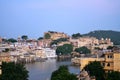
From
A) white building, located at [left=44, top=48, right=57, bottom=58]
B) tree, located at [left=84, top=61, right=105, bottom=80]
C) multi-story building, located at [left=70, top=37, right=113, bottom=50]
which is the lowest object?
tree, located at [left=84, top=61, right=105, bottom=80]

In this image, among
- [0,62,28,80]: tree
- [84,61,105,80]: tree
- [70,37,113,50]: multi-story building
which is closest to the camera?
[84,61,105,80]: tree

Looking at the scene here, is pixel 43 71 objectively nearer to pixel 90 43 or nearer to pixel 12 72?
pixel 12 72

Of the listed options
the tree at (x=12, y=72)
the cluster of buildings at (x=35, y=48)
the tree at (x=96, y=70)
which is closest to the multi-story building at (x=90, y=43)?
the cluster of buildings at (x=35, y=48)

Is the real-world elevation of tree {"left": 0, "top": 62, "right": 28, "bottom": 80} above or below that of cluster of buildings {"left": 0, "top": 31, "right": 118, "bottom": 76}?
below

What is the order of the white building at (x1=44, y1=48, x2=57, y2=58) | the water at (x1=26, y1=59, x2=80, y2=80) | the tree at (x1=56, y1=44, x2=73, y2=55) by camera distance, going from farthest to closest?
1. the tree at (x1=56, y1=44, x2=73, y2=55)
2. the white building at (x1=44, y1=48, x2=57, y2=58)
3. the water at (x1=26, y1=59, x2=80, y2=80)

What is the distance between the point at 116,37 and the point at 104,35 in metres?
3.41

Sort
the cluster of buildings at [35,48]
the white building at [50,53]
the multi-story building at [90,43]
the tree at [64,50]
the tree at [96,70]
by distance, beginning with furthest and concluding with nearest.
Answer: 1. the multi-story building at [90,43]
2. the tree at [64,50]
3. the white building at [50,53]
4. the cluster of buildings at [35,48]
5. the tree at [96,70]

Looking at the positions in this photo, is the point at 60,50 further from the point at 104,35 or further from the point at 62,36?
the point at 104,35

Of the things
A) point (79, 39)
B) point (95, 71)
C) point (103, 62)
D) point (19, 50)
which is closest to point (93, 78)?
point (95, 71)

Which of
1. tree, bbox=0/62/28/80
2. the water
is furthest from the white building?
tree, bbox=0/62/28/80

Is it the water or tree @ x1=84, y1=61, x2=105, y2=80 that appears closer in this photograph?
tree @ x1=84, y1=61, x2=105, y2=80

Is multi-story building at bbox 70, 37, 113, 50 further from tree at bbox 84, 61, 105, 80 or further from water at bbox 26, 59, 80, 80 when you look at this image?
tree at bbox 84, 61, 105, 80

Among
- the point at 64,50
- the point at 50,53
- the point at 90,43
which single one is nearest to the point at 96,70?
the point at 50,53

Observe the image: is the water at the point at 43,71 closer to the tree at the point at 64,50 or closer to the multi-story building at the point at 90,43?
the tree at the point at 64,50
